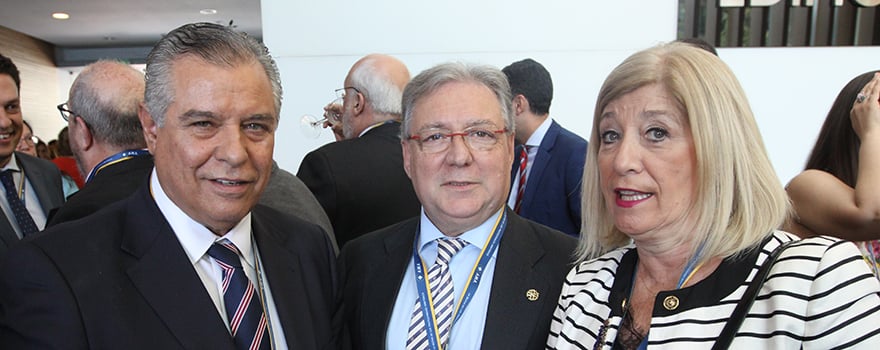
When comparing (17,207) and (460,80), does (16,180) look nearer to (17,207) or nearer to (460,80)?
(17,207)

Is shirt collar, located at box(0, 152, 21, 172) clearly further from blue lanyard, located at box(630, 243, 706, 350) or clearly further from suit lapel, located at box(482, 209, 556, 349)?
blue lanyard, located at box(630, 243, 706, 350)

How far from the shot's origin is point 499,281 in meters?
Answer: 1.74

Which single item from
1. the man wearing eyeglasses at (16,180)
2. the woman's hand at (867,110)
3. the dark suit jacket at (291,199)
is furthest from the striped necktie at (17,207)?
the woman's hand at (867,110)

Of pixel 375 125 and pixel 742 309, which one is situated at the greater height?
pixel 375 125

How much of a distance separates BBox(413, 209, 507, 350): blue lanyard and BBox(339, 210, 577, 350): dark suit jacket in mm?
30

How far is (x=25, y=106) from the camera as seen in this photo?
11188 millimetres

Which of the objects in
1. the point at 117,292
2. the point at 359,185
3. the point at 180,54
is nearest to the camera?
the point at 117,292

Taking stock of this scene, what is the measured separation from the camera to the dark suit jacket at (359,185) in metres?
2.64

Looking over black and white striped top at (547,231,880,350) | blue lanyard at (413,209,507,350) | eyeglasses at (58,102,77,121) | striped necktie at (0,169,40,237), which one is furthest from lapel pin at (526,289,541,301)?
striped necktie at (0,169,40,237)

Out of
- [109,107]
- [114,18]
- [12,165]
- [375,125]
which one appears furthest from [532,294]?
[114,18]

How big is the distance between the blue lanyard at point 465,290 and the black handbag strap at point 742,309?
0.72m

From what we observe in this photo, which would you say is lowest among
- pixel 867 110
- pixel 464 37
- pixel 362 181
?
pixel 362 181

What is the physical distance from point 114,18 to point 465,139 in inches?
396

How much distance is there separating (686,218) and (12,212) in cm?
341
